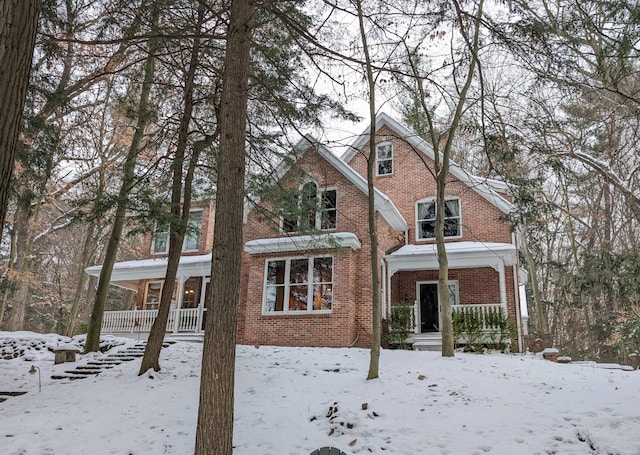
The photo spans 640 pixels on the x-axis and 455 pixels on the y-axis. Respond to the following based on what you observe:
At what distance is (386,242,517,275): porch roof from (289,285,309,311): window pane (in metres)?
2.85

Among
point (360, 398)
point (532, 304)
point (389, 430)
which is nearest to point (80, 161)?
point (360, 398)

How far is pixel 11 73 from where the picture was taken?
8.32ft

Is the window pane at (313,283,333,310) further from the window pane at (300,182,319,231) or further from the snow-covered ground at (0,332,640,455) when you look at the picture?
the window pane at (300,182,319,231)

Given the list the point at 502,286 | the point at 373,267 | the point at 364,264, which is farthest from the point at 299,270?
the point at 502,286

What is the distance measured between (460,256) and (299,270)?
4.81 metres

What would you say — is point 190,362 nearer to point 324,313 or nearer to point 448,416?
point 324,313

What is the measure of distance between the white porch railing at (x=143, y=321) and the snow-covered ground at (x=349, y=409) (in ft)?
19.1

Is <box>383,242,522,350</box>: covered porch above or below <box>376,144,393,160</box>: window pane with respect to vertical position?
below

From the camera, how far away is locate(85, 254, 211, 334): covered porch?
15734mm

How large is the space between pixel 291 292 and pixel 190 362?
4.16 m

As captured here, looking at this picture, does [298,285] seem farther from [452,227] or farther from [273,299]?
[452,227]

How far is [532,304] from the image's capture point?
970 inches

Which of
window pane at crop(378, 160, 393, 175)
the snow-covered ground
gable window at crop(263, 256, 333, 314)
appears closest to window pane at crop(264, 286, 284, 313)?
gable window at crop(263, 256, 333, 314)

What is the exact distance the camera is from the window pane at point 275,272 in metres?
13.7
